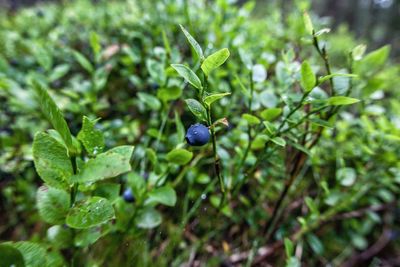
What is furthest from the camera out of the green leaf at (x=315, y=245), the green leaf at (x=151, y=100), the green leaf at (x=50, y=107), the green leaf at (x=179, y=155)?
the green leaf at (x=315, y=245)

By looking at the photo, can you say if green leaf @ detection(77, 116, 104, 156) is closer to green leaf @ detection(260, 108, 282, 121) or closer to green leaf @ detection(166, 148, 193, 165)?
green leaf @ detection(166, 148, 193, 165)

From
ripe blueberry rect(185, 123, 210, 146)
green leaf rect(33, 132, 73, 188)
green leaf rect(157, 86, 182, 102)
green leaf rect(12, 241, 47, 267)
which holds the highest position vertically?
green leaf rect(157, 86, 182, 102)

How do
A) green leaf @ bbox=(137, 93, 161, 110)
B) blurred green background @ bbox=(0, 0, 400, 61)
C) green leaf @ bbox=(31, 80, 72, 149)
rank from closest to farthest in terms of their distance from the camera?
1. green leaf @ bbox=(31, 80, 72, 149)
2. green leaf @ bbox=(137, 93, 161, 110)
3. blurred green background @ bbox=(0, 0, 400, 61)

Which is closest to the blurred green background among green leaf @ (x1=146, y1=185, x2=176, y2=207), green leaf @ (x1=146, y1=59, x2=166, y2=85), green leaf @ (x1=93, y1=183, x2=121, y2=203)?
green leaf @ (x1=146, y1=59, x2=166, y2=85)

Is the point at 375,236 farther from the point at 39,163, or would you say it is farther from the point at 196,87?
the point at 39,163

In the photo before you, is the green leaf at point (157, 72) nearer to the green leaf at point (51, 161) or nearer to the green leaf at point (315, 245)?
the green leaf at point (51, 161)

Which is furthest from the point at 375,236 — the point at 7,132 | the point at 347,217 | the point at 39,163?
the point at 7,132

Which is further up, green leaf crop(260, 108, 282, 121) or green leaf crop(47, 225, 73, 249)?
green leaf crop(260, 108, 282, 121)

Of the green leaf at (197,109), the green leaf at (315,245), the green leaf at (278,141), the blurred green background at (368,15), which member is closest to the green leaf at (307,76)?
the green leaf at (278,141)

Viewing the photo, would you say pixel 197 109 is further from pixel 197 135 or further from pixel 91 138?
pixel 91 138
